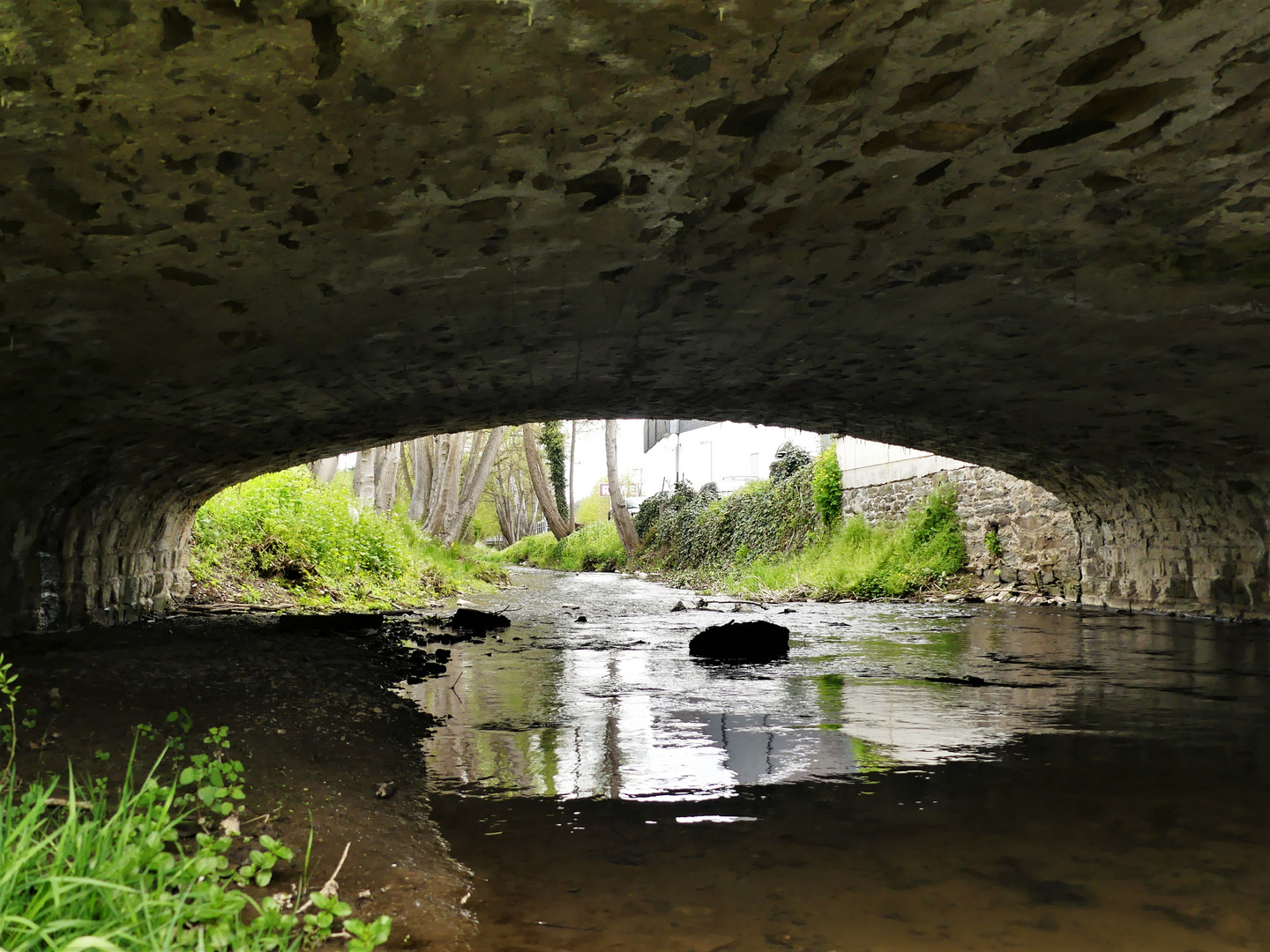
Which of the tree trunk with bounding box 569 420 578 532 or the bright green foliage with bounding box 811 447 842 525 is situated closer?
the bright green foliage with bounding box 811 447 842 525

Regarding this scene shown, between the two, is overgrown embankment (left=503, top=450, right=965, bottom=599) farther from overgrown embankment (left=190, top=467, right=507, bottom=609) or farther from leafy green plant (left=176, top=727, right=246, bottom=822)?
leafy green plant (left=176, top=727, right=246, bottom=822)

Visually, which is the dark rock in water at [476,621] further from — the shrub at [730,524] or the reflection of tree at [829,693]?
the shrub at [730,524]

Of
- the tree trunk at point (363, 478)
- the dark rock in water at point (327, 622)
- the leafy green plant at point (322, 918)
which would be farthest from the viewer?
the tree trunk at point (363, 478)

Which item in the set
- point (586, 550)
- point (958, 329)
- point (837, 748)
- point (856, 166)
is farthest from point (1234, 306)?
point (586, 550)

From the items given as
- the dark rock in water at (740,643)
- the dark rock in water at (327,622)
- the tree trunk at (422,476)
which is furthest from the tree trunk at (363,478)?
the dark rock in water at (740,643)

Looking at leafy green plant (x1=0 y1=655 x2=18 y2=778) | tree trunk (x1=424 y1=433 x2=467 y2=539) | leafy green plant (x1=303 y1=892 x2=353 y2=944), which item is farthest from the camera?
tree trunk (x1=424 y1=433 x2=467 y2=539)

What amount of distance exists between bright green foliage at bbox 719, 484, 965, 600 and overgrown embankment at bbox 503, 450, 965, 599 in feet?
0.05

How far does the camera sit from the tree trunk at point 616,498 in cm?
2673

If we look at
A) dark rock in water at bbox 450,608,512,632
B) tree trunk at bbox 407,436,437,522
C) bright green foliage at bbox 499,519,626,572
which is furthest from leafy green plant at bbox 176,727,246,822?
bright green foliage at bbox 499,519,626,572

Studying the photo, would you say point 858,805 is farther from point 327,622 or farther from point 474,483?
point 474,483

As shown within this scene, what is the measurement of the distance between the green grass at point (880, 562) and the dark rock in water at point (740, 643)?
6772 mm

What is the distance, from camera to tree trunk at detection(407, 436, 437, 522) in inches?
850

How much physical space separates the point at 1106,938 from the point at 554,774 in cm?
207

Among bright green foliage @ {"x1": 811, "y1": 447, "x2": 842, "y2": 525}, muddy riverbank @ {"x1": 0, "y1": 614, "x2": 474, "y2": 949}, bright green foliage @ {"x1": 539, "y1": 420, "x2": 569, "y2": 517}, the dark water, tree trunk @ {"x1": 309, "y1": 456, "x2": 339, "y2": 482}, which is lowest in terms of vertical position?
the dark water
